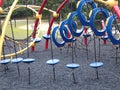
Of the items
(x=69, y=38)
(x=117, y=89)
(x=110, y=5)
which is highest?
(x=110, y=5)

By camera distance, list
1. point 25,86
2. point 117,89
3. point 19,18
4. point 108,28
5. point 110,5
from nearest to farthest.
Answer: point 110,5 → point 117,89 → point 25,86 → point 108,28 → point 19,18

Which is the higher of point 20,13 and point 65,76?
point 20,13

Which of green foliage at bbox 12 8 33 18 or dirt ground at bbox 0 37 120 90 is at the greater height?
green foliage at bbox 12 8 33 18

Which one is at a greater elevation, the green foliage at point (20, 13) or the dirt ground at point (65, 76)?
the green foliage at point (20, 13)

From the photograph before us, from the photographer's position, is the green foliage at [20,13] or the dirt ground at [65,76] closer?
the dirt ground at [65,76]

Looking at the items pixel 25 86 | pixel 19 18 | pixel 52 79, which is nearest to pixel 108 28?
pixel 52 79

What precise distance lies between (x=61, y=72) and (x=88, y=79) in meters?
1.14

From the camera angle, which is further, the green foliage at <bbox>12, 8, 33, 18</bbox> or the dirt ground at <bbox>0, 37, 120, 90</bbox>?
the green foliage at <bbox>12, 8, 33, 18</bbox>

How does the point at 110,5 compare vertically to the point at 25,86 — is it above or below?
above

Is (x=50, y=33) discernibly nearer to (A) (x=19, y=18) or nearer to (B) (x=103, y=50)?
(B) (x=103, y=50)

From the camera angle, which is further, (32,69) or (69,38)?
(69,38)

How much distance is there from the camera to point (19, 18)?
2728cm

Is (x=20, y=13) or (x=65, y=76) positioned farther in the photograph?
(x=20, y=13)

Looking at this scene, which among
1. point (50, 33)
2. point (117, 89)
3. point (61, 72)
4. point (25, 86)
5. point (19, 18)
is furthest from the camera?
point (19, 18)
